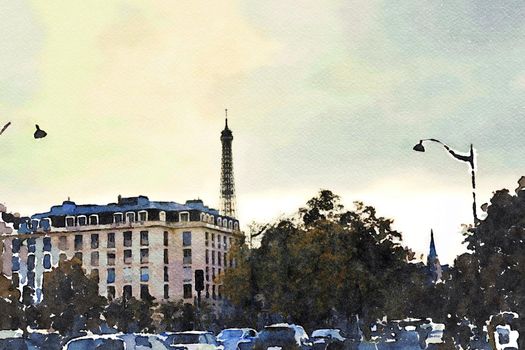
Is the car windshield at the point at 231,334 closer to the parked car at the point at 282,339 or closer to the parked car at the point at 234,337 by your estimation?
the parked car at the point at 234,337

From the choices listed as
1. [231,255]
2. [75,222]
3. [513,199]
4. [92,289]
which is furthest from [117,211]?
[513,199]

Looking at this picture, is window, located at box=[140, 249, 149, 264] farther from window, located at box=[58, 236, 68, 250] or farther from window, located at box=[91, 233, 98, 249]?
window, located at box=[58, 236, 68, 250]

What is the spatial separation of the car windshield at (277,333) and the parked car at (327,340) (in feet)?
8.07

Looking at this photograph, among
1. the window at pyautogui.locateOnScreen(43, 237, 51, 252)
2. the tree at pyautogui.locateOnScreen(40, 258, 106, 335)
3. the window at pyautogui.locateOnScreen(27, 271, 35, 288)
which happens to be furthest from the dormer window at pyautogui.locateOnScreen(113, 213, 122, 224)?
the tree at pyautogui.locateOnScreen(40, 258, 106, 335)

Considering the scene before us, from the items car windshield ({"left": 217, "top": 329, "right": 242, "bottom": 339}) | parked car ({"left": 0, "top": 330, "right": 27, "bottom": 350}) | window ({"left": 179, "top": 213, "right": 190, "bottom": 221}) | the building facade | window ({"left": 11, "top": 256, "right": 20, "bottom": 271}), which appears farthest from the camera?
window ({"left": 11, "top": 256, "right": 20, "bottom": 271})

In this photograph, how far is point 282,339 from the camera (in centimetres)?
3888

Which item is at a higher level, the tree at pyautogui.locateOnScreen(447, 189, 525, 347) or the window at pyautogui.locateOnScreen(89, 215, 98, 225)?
the window at pyautogui.locateOnScreen(89, 215, 98, 225)

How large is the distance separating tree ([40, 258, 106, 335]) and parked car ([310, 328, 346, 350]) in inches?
1540

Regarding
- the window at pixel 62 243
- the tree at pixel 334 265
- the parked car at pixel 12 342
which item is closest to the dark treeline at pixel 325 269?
the tree at pixel 334 265

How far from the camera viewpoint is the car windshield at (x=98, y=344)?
3003 cm

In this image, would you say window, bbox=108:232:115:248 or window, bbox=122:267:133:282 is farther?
window, bbox=108:232:115:248

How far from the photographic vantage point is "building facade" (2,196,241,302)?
15600cm

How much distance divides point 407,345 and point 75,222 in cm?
11769

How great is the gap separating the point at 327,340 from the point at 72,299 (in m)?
45.4
